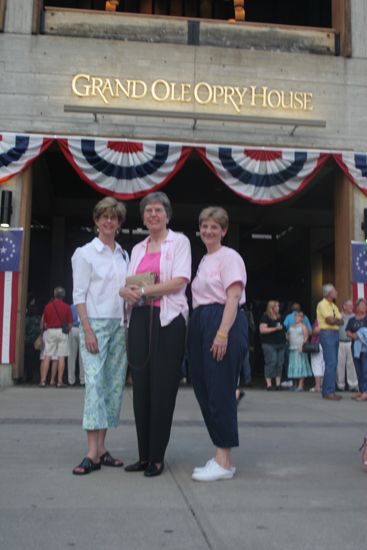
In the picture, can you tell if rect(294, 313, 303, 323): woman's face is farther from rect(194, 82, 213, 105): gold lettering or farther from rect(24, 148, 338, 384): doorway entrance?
rect(24, 148, 338, 384): doorway entrance

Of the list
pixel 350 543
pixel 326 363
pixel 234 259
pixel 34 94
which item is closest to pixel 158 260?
pixel 234 259

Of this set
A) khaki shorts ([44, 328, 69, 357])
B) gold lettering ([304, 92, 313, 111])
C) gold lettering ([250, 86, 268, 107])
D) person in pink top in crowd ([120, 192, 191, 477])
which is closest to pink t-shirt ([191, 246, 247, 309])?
person in pink top in crowd ([120, 192, 191, 477])

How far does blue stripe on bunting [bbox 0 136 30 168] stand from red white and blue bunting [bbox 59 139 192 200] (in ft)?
2.12

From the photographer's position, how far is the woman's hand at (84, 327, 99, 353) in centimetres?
423

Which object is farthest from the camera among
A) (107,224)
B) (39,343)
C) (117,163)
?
(39,343)

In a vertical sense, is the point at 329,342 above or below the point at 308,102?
below

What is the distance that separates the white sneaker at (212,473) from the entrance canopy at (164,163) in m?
7.86

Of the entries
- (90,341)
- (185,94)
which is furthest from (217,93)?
(90,341)

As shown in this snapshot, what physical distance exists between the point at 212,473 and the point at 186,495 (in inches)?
16.0

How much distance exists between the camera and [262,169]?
11.6 meters

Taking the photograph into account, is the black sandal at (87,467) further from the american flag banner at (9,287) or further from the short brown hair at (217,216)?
the american flag banner at (9,287)

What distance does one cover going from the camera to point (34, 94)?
11.5 meters

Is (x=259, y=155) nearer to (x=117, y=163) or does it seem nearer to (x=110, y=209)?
(x=117, y=163)

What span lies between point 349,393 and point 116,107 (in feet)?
22.5
